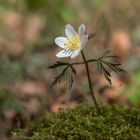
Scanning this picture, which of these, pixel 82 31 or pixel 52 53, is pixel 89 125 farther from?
pixel 52 53

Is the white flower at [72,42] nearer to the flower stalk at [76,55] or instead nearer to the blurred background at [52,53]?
the flower stalk at [76,55]

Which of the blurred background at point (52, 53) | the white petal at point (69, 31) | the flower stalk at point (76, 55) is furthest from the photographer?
the blurred background at point (52, 53)

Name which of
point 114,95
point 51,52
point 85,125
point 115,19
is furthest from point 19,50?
point 85,125

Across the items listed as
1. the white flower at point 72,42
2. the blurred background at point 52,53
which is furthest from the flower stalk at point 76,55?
the blurred background at point 52,53

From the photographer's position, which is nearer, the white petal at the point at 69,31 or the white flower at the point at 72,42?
the white flower at the point at 72,42

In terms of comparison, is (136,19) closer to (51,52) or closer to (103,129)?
(51,52)

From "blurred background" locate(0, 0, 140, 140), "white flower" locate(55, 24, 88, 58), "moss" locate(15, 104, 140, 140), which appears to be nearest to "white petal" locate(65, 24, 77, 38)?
"white flower" locate(55, 24, 88, 58)

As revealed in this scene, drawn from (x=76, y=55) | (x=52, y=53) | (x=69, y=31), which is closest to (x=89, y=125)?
(x=76, y=55)
